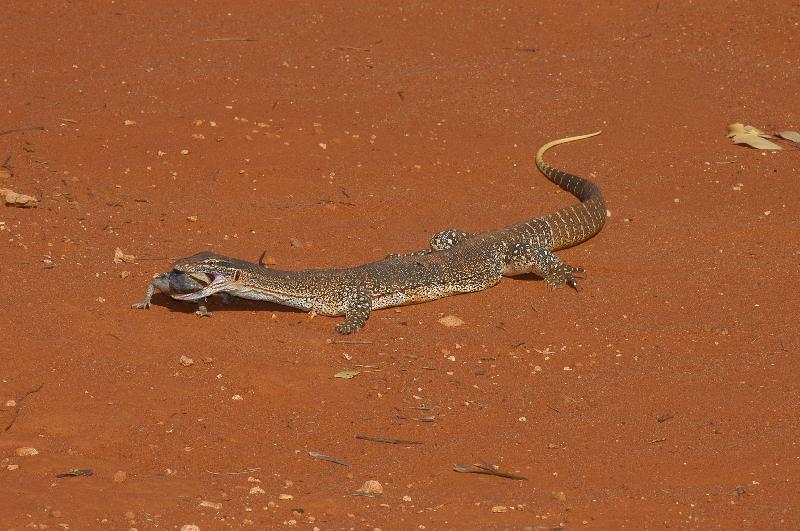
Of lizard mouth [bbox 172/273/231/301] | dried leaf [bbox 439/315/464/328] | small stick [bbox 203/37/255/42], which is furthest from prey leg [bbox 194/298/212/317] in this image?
small stick [bbox 203/37/255/42]

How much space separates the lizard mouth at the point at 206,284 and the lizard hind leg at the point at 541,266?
10.6 ft

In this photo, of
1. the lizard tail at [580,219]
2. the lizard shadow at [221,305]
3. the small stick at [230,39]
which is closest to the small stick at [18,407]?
the lizard shadow at [221,305]

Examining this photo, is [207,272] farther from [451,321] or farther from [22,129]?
[22,129]

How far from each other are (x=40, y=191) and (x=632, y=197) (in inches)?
276

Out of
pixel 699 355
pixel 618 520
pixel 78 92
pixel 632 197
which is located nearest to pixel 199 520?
pixel 618 520

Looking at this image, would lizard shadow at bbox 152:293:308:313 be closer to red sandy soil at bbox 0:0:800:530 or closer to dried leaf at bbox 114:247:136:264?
red sandy soil at bbox 0:0:800:530

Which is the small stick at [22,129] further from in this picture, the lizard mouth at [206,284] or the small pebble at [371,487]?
the small pebble at [371,487]

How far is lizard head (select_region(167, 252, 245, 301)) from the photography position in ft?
32.0

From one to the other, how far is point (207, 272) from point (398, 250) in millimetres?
2712

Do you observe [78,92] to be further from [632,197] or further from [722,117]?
[722,117]

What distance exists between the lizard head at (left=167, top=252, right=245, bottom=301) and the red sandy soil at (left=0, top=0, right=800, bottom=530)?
32 centimetres

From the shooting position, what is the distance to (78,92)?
1467 cm

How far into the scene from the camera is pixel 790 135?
49.5ft

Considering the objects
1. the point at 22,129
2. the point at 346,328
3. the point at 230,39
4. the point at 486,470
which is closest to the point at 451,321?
the point at 346,328
